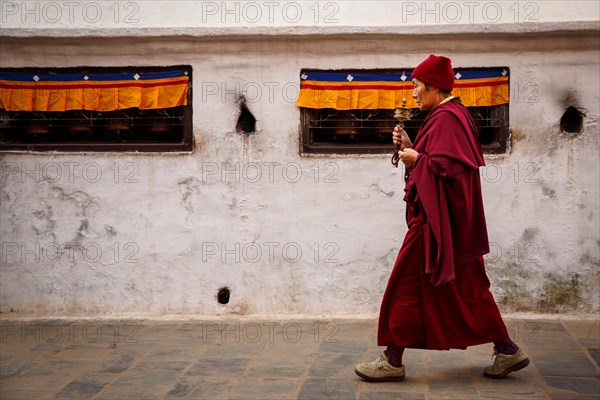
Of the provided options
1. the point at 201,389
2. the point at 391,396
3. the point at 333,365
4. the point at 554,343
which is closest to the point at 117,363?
the point at 201,389

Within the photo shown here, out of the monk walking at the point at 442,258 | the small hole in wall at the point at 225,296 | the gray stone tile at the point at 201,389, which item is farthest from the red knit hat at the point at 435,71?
the small hole in wall at the point at 225,296

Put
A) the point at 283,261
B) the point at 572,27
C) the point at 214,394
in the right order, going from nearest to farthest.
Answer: the point at 214,394 → the point at 572,27 → the point at 283,261

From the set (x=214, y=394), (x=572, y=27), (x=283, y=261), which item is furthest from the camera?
(x=283, y=261)

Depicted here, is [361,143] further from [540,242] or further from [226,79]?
[540,242]

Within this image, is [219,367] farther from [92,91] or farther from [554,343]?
[92,91]

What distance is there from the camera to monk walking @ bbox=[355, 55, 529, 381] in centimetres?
472

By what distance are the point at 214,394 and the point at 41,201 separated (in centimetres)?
304

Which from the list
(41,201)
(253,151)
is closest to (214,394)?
(253,151)

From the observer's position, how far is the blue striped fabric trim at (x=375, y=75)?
6.60 m

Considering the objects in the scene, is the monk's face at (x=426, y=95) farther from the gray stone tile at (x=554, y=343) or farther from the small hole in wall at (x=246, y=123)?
the small hole in wall at (x=246, y=123)

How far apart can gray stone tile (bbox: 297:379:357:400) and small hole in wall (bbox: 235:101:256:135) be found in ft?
8.46

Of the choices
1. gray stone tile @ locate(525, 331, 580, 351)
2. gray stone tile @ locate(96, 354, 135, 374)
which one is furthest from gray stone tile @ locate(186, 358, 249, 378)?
gray stone tile @ locate(525, 331, 580, 351)

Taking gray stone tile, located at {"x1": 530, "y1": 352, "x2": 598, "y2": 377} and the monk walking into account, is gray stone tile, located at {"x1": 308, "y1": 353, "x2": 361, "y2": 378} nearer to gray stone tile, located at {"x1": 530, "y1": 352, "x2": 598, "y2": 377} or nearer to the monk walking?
the monk walking

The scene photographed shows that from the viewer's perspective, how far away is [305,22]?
22.0 feet
